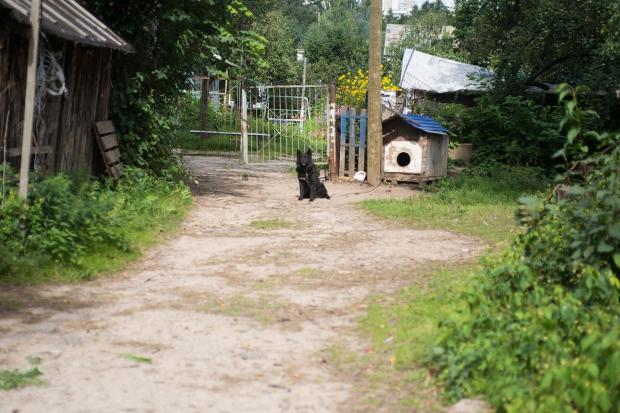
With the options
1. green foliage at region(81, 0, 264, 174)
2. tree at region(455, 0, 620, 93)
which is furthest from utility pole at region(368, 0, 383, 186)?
tree at region(455, 0, 620, 93)

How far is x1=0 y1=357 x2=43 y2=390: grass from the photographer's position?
16.6 ft

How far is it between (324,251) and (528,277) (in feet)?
14.9

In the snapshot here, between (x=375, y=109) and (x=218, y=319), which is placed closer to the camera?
(x=218, y=319)

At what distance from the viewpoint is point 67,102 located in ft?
37.9

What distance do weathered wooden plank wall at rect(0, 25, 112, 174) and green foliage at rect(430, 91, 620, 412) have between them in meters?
5.99

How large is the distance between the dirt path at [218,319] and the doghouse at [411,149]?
21.2 ft

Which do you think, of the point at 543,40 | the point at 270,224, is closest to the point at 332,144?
the point at 543,40

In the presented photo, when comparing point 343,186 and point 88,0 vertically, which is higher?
point 88,0

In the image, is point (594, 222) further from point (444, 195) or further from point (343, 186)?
point (343, 186)

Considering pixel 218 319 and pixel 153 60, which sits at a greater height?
pixel 153 60

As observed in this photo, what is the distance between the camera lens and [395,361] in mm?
5648

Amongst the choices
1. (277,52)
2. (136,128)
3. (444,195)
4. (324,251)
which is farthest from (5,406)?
(277,52)

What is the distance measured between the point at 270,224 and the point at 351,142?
7.05 metres

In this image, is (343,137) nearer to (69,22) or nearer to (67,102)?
(67,102)
